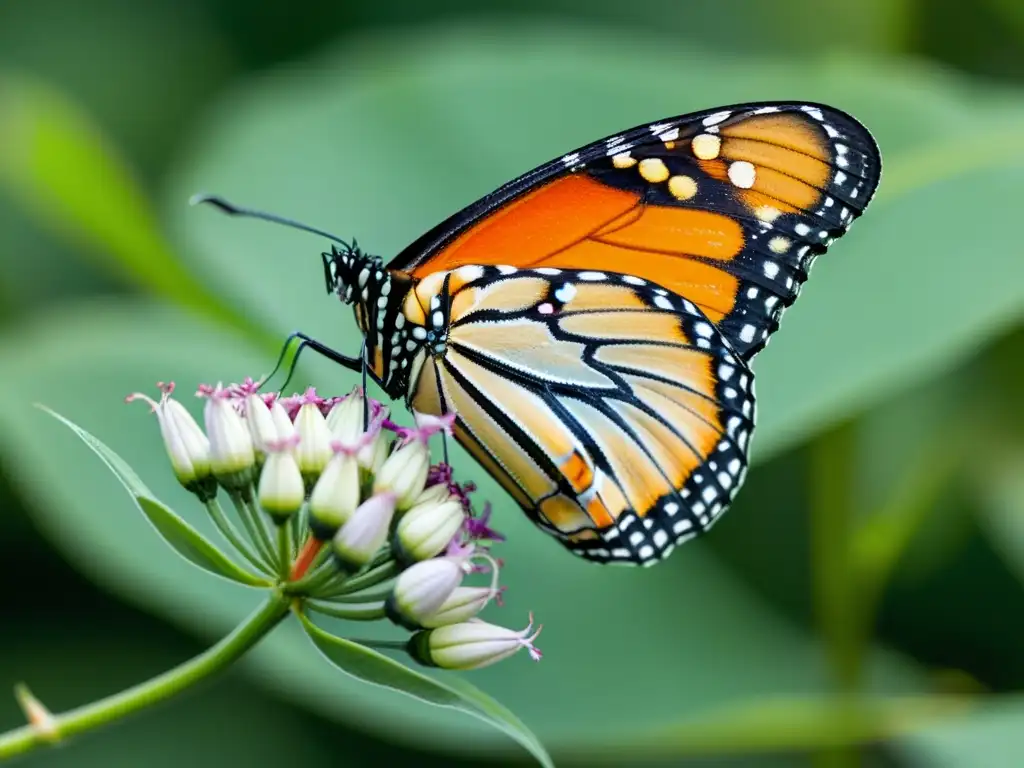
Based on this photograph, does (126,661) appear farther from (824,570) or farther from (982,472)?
(982,472)

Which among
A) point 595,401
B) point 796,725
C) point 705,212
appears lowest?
point 796,725

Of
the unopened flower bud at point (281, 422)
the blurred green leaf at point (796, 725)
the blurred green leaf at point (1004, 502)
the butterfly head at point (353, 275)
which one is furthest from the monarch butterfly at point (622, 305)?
the blurred green leaf at point (1004, 502)

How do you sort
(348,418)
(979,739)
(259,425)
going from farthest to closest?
(979,739) → (348,418) → (259,425)

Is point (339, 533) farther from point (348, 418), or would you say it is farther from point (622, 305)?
Result: point (622, 305)

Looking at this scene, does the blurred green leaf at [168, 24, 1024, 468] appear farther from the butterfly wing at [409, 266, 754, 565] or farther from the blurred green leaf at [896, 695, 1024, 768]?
the blurred green leaf at [896, 695, 1024, 768]

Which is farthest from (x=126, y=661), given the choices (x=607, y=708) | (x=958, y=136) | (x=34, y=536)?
(x=958, y=136)

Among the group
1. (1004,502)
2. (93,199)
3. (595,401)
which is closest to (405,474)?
(595,401)

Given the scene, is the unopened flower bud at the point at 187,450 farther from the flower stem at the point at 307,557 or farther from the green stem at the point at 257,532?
the flower stem at the point at 307,557
